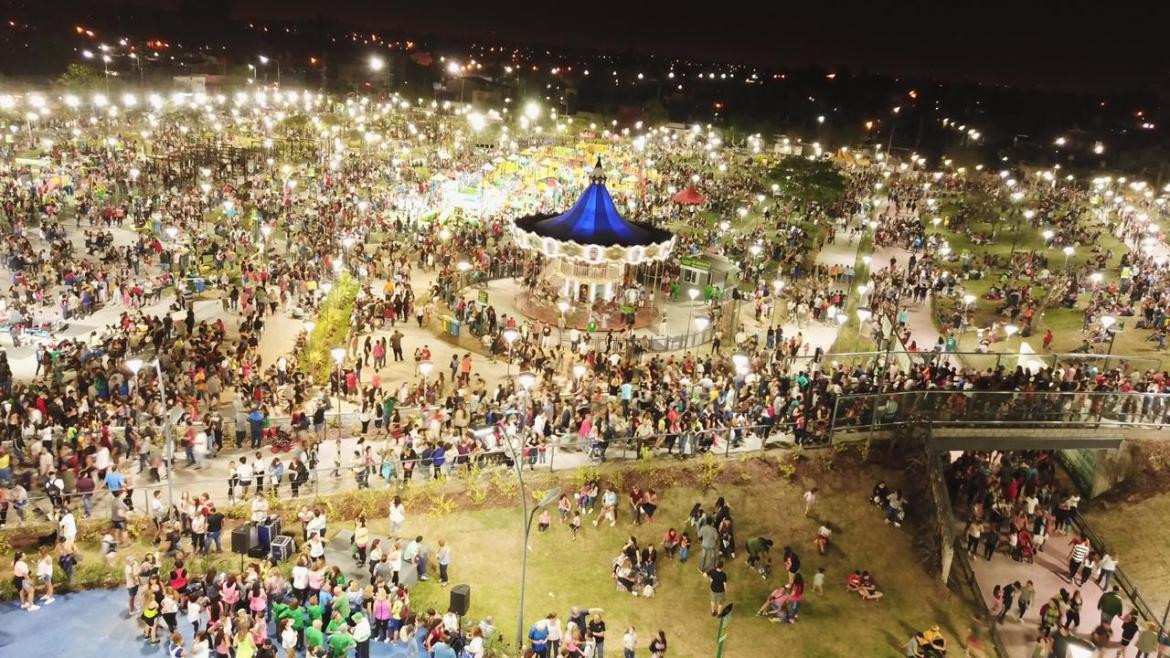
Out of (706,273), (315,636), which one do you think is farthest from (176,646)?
(706,273)

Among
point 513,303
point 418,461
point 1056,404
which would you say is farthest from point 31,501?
point 1056,404

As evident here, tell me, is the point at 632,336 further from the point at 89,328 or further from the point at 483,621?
the point at 89,328

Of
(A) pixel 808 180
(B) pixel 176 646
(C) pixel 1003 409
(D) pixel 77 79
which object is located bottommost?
(B) pixel 176 646

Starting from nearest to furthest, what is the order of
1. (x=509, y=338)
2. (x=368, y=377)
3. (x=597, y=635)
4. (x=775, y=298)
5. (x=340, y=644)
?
(x=340, y=644), (x=597, y=635), (x=368, y=377), (x=509, y=338), (x=775, y=298)

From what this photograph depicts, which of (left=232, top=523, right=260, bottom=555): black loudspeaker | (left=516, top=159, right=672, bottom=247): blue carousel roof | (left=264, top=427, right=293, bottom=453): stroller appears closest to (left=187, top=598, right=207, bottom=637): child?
(left=232, top=523, right=260, bottom=555): black loudspeaker

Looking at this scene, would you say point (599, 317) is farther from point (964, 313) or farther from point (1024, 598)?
point (1024, 598)

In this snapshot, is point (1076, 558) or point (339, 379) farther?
point (339, 379)

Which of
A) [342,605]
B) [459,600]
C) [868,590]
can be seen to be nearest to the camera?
[342,605]

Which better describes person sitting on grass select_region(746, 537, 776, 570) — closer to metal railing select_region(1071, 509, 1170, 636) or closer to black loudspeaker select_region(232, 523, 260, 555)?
metal railing select_region(1071, 509, 1170, 636)
